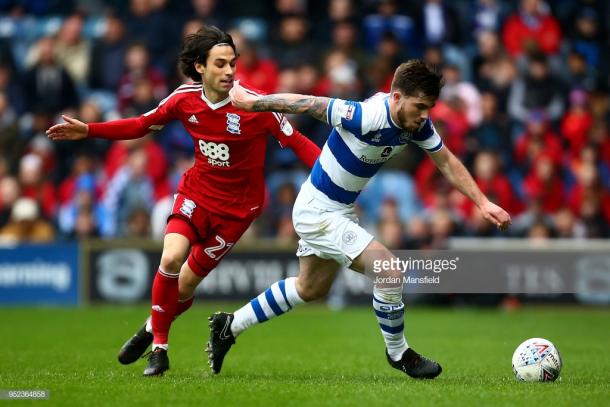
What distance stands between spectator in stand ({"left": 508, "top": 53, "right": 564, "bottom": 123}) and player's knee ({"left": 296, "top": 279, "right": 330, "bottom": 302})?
11.2 metres

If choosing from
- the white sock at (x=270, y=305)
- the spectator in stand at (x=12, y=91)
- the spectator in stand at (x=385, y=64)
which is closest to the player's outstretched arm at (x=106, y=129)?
the white sock at (x=270, y=305)

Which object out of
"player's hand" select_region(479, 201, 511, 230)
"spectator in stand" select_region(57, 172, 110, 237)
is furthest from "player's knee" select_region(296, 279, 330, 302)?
"spectator in stand" select_region(57, 172, 110, 237)

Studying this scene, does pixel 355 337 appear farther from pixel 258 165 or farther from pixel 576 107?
pixel 576 107

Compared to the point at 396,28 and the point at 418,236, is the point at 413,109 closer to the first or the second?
the point at 418,236

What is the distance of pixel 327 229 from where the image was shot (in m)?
8.88

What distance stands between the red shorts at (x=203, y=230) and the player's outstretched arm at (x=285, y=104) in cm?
124

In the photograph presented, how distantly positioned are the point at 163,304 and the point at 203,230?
70 cm

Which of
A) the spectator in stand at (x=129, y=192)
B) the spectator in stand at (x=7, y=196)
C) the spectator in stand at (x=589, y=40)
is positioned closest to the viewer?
the spectator in stand at (x=129, y=192)

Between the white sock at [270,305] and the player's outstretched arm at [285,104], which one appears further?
the white sock at [270,305]

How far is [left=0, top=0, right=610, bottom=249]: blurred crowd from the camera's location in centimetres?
1856

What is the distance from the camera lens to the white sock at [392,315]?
8.86 m

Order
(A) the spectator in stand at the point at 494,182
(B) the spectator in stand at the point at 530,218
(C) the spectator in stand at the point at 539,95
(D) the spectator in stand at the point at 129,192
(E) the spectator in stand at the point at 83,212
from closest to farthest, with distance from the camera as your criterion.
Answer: (B) the spectator in stand at the point at 530,218 → (A) the spectator in stand at the point at 494,182 → (D) the spectator in stand at the point at 129,192 → (E) the spectator in stand at the point at 83,212 → (C) the spectator in stand at the point at 539,95

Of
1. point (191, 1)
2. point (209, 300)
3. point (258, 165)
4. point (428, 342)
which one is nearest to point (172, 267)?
point (258, 165)

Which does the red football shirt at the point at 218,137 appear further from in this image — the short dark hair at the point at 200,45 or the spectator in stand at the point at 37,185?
the spectator in stand at the point at 37,185
